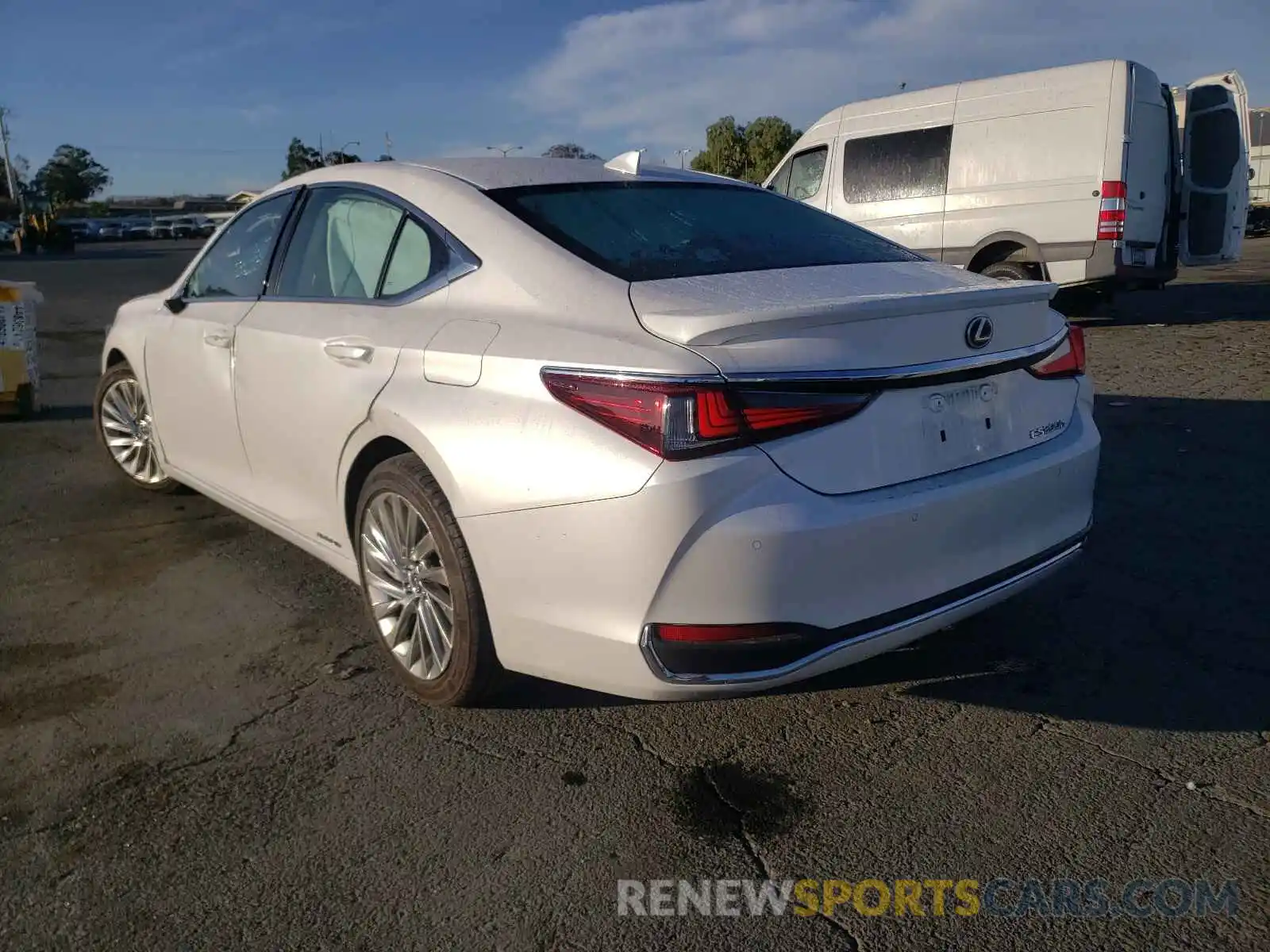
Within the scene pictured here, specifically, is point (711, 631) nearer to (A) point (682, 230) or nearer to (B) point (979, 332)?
(B) point (979, 332)

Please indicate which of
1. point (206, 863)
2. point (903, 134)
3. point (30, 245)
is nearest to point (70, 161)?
point (30, 245)

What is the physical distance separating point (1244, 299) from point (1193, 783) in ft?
44.0

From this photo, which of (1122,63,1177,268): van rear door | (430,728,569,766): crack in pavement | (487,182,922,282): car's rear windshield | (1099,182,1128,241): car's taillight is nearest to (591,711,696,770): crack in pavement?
(430,728,569,766): crack in pavement

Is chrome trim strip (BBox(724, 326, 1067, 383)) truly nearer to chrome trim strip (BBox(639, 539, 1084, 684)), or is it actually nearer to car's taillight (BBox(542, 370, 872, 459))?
car's taillight (BBox(542, 370, 872, 459))

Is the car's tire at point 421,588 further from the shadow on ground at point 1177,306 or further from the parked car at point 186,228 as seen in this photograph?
the parked car at point 186,228

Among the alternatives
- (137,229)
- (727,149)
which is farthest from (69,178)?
(727,149)

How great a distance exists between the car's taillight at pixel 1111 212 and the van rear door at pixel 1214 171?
4.66ft

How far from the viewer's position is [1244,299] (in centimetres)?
1383

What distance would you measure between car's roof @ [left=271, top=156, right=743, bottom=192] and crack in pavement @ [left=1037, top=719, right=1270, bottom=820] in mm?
2188

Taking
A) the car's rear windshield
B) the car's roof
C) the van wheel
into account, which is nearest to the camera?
the car's rear windshield

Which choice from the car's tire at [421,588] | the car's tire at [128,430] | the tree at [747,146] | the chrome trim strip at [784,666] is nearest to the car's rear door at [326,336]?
the car's tire at [421,588]

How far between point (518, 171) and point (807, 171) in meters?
10.4

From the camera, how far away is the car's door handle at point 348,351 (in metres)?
3.18

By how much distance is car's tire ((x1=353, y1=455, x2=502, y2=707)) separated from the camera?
9.31 feet
